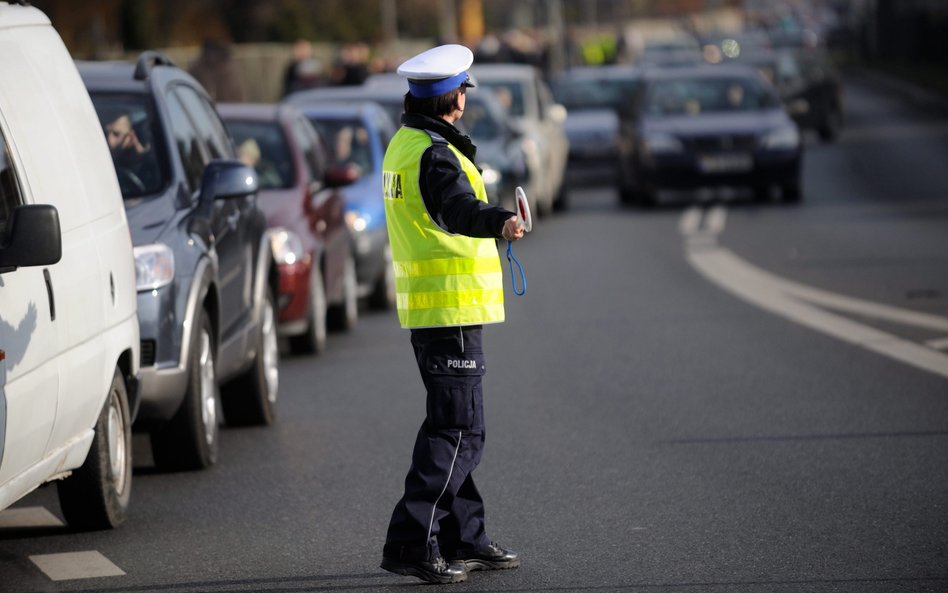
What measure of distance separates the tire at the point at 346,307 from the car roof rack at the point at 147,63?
14.3ft

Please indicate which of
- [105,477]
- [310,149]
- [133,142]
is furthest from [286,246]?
[105,477]

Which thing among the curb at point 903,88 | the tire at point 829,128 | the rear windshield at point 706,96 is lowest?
the curb at point 903,88

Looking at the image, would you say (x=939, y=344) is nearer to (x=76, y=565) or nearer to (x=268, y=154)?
(x=268, y=154)

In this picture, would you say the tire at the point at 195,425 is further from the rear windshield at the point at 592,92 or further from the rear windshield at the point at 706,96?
the rear windshield at the point at 592,92

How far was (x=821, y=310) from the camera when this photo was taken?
14.2 metres

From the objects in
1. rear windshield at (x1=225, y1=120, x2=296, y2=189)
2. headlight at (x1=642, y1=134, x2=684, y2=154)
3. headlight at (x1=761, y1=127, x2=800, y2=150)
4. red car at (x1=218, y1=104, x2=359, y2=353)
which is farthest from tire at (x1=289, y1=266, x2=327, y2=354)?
headlight at (x1=761, y1=127, x2=800, y2=150)

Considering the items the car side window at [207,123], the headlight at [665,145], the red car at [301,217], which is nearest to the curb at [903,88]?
the headlight at [665,145]

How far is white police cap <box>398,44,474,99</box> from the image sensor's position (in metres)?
6.42

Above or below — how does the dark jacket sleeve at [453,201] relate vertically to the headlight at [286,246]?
above

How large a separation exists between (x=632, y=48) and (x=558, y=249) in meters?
57.0

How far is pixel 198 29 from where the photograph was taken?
8575cm

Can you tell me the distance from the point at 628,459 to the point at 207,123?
10.2 ft

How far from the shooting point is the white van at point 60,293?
599cm

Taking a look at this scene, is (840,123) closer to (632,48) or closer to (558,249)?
(558,249)
